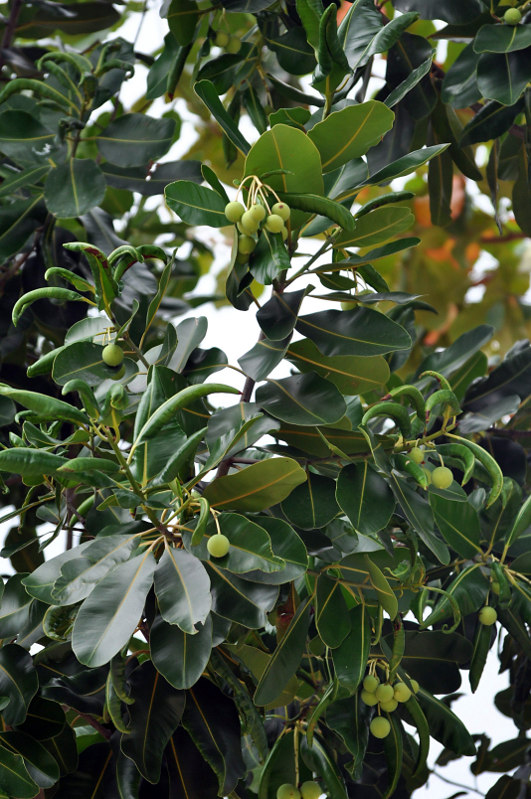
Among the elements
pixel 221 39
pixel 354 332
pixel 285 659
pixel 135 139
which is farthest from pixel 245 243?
pixel 221 39

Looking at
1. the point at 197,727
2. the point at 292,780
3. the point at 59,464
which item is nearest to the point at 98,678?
the point at 197,727

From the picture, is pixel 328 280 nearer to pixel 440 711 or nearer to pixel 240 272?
pixel 240 272

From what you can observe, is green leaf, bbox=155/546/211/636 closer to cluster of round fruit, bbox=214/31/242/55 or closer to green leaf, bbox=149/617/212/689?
green leaf, bbox=149/617/212/689

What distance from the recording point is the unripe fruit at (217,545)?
667 millimetres

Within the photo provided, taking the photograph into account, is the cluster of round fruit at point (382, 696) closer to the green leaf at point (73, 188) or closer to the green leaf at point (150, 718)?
the green leaf at point (150, 718)

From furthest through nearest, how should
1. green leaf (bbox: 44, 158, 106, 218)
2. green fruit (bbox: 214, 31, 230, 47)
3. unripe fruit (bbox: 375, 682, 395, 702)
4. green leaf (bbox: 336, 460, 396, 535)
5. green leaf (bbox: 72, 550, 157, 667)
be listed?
green fruit (bbox: 214, 31, 230, 47) < green leaf (bbox: 44, 158, 106, 218) < unripe fruit (bbox: 375, 682, 395, 702) < green leaf (bbox: 336, 460, 396, 535) < green leaf (bbox: 72, 550, 157, 667)

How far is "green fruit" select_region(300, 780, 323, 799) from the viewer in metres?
0.89

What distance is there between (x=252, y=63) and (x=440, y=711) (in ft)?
2.82

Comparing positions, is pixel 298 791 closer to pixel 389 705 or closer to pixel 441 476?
pixel 389 705

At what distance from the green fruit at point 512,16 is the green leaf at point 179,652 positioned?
2.32 feet

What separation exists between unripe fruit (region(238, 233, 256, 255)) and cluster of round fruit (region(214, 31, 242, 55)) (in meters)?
0.58

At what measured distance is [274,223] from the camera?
0.72 metres

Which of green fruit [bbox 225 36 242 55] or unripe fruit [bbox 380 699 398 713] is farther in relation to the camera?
green fruit [bbox 225 36 242 55]

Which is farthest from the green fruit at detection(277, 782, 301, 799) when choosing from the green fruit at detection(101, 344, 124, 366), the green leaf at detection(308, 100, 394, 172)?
the green leaf at detection(308, 100, 394, 172)
